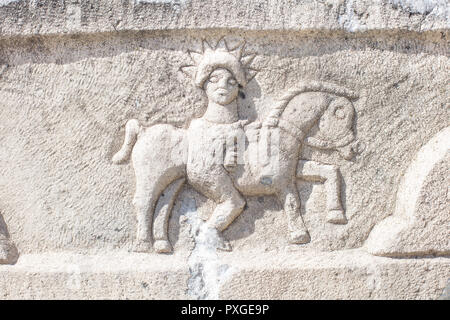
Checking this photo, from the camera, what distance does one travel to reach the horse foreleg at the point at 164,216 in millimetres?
2422

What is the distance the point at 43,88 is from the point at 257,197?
0.87m

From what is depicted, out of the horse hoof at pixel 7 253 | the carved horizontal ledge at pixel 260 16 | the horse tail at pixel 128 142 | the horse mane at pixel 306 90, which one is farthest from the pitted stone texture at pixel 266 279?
the carved horizontal ledge at pixel 260 16

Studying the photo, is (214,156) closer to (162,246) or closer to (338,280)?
(162,246)

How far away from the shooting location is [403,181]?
2471 millimetres

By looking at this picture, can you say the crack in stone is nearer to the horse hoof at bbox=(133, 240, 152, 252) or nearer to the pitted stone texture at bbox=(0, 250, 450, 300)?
the pitted stone texture at bbox=(0, 250, 450, 300)

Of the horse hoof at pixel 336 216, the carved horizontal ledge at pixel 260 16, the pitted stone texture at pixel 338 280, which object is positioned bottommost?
the pitted stone texture at pixel 338 280

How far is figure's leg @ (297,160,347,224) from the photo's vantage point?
7.99 ft

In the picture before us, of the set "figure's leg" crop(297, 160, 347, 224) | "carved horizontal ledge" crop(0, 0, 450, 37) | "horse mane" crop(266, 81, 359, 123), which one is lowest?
"figure's leg" crop(297, 160, 347, 224)

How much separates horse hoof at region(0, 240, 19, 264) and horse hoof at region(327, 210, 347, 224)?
1131 millimetres

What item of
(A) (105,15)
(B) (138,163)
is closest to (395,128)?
(B) (138,163)

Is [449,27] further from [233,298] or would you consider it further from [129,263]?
[129,263]

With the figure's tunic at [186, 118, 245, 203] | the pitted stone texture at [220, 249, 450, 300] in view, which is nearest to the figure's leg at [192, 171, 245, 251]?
the figure's tunic at [186, 118, 245, 203]

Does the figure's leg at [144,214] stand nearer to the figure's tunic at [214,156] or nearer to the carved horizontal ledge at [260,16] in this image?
the figure's tunic at [214,156]

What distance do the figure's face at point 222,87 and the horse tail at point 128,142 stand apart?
0.29 meters
